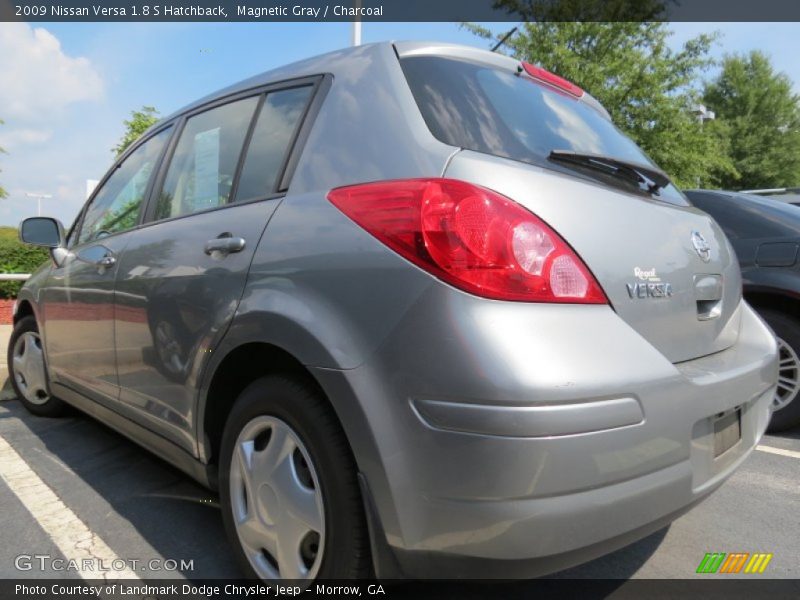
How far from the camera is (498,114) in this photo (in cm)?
186

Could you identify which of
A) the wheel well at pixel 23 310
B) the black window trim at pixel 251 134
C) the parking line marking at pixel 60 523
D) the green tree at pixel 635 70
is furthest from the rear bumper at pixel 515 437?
the green tree at pixel 635 70

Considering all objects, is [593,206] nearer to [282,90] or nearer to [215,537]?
[282,90]

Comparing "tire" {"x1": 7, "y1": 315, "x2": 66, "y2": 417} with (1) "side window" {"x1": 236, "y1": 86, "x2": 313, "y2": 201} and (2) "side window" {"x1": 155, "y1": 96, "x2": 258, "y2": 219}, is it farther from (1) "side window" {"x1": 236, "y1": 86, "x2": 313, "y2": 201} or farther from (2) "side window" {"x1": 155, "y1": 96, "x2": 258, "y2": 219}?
(1) "side window" {"x1": 236, "y1": 86, "x2": 313, "y2": 201}

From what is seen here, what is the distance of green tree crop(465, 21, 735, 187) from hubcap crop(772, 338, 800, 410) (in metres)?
10.8

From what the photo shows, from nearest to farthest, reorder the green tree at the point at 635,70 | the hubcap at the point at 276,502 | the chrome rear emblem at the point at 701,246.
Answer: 1. the hubcap at the point at 276,502
2. the chrome rear emblem at the point at 701,246
3. the green tree at the point at 635,70

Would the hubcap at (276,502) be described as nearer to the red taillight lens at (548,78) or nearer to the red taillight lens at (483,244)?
the red taillight lens at (483,244)

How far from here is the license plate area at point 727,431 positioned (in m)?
1.72

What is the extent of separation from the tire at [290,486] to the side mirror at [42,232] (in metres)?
2.32

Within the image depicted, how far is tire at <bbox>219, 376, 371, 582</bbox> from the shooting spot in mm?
1582

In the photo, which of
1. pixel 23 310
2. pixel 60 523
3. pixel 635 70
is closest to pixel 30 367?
pixel 23 310

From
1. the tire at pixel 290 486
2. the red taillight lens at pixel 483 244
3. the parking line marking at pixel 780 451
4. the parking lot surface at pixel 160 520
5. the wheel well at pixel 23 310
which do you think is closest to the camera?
the red taillight lens at pixel 483 244

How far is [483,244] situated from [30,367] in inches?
146

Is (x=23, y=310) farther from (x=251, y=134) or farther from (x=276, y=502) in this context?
(x=276, y=502)

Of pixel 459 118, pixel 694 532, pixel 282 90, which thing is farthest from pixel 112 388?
pixel 694 532
